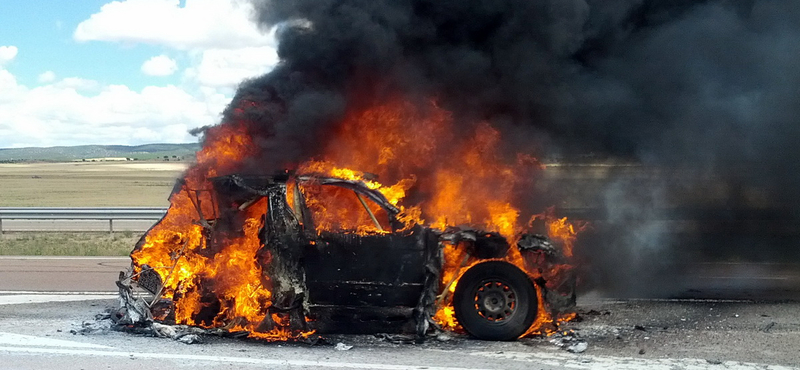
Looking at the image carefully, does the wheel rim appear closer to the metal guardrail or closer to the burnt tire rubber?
the burnt tire rubber

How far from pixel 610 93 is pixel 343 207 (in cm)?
507

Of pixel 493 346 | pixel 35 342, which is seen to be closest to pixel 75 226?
pixel 35 342

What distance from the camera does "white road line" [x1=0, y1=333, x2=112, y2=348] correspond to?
21.8 feet

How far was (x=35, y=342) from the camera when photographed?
267 inches

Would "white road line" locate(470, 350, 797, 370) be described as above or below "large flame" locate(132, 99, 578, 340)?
below

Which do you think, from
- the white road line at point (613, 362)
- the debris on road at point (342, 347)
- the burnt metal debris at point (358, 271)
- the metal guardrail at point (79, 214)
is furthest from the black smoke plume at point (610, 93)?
the metal guardrail at point (79, 214)

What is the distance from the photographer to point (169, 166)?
8.87 m

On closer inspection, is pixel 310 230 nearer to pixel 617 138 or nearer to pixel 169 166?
pixel 169 166

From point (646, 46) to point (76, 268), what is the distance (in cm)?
977

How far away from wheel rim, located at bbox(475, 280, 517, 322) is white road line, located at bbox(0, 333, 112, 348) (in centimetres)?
346

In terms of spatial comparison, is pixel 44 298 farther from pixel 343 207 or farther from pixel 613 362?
pixel 613 362

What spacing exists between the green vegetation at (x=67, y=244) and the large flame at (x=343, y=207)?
297 inches

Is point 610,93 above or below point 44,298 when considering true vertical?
above

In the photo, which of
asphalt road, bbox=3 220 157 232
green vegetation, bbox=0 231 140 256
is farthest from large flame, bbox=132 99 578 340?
asphalt road, bbox=3 220 157 232
